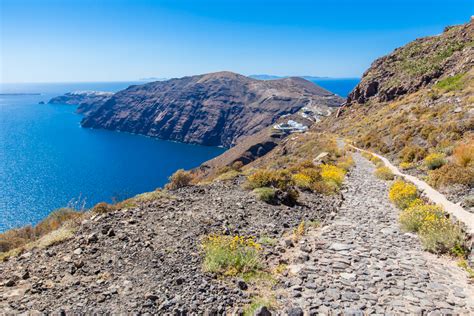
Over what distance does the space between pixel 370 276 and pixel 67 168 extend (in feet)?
394

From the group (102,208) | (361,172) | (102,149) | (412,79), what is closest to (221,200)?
(102,208)

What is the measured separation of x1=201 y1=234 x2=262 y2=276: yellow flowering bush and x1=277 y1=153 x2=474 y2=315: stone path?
90cm

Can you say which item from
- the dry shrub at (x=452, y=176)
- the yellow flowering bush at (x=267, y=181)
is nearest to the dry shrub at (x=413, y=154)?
the dry shrub at (x=452, y=176)

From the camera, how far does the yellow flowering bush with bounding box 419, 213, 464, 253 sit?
26.8 ft

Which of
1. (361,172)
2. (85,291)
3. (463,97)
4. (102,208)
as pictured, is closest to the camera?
(85,291)

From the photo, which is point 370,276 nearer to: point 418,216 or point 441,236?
point 441,236

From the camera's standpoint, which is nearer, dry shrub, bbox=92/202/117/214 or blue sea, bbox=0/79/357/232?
dry shrub, bbox=92/202/117/214

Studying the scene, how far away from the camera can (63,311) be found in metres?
5.79

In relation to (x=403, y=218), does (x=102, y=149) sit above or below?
below

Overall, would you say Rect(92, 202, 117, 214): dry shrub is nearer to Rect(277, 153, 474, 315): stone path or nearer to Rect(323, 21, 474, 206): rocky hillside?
Rect(277, 153, 474, 315): stone path

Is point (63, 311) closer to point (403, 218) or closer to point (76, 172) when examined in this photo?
point (403, 218)

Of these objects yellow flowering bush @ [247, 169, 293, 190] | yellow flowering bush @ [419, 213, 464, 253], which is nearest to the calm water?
yellow flowering bush @ [247, 169, 293, 190]

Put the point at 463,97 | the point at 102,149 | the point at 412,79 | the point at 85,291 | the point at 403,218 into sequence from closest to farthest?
the point at 85,291 < the point at 403,218 < the point at 463,97 < the point at 412,79 < the point at 102,149

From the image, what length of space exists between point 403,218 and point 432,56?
63.7 metres
